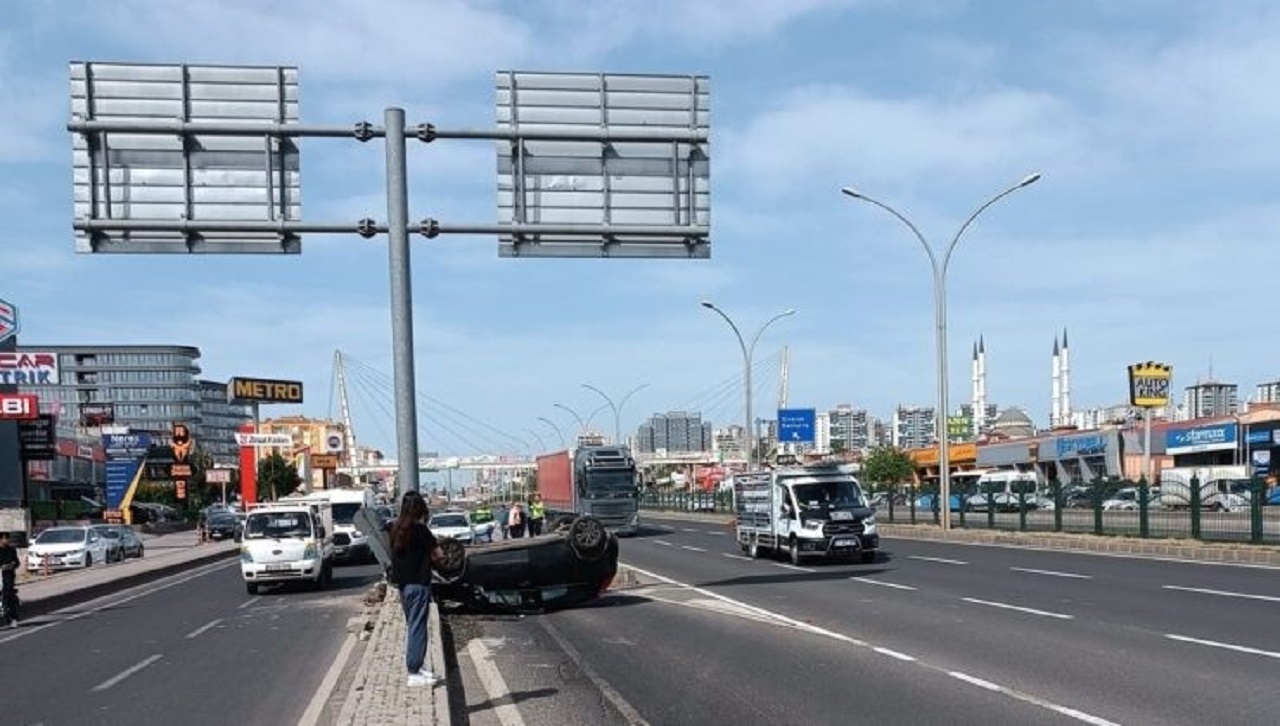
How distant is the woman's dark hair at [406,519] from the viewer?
11305 millimetres

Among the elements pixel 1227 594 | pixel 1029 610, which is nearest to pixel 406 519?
pixel 1029 610

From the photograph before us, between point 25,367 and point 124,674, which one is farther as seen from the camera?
point 25,367

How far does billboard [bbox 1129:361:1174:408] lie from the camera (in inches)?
3061

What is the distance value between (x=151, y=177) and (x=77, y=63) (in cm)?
189

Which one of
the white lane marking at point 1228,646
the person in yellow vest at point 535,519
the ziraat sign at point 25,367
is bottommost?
the person in yellow vest at point 535,519

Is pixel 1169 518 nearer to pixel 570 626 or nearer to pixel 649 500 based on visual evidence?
pixel 570 626

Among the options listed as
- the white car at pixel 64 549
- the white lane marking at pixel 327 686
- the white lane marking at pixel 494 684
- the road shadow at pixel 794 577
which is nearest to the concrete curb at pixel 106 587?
the white car at pixel 64 549

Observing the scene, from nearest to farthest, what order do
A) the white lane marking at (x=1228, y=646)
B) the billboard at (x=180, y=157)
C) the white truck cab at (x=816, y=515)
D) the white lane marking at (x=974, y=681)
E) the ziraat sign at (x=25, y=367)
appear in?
1. the white lane marking at (x=974, y=681)
2. the white lane marking at (x=1228, y=646)
3. the billboard at (x=180, y=157)
4. the white truck cab at (x=816, y=515)
5. the ziraat sign at (x=25, y=367)

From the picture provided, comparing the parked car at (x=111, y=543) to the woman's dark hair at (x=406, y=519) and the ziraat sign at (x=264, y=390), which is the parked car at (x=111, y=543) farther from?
the woman's dark hair at (x=406, y=519)

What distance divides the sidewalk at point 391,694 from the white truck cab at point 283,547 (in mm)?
13537

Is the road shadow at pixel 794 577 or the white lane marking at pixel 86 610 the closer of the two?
the white lane marking at pixel 86 610

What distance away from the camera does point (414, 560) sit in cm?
1130

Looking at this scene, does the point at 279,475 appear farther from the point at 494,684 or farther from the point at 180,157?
the point at 494,684

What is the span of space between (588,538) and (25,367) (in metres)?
26.2
